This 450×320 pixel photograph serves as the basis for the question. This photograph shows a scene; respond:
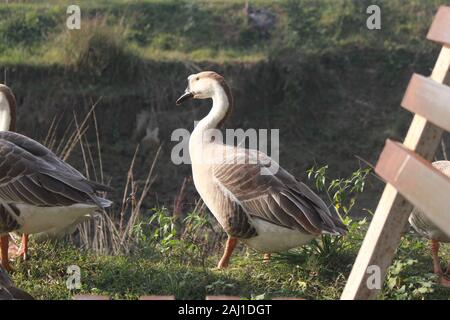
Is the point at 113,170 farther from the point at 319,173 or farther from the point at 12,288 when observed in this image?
the point at 12,288

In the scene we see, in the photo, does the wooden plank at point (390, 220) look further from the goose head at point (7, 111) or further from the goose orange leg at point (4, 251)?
the goose head at point (7, 111)

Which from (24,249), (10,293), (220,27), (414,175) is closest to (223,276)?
(24,249)

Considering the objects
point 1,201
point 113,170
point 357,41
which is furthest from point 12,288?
point 357,41

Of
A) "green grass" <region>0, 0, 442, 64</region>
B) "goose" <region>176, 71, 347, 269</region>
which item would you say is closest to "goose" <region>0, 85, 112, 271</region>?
"goose" <region>176, 71, 347, 269</region>

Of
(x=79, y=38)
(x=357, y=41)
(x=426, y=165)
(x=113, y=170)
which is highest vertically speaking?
(x=426, y=165)

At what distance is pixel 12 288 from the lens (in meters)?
3.96

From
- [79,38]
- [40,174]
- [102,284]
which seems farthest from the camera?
[79,38]

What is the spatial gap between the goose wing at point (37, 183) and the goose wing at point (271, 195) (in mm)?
815

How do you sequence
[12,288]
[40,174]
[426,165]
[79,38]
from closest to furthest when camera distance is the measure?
[426,165]
[12,288]
[40,174]
[79,38]

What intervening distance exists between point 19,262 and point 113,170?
5363 millimetres

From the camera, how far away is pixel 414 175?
3.05 metres

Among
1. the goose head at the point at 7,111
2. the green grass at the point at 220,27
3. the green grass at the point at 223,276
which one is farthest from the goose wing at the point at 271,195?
the green grass at the point at 220,27

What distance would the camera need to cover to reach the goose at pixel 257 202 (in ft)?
16.9

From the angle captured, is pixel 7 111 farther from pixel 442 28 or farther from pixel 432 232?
pixel 442 28
